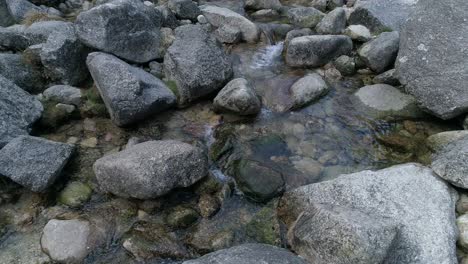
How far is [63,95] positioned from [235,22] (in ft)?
12.3

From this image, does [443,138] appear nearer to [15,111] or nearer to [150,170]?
[150,170]

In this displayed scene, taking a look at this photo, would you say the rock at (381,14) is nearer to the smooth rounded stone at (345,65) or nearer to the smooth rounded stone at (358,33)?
the smooth rounded stone at (358,33)

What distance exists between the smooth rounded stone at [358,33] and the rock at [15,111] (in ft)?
18.5

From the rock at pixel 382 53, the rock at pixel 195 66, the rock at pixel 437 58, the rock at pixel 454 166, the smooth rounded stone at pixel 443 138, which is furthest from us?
the rock at pixel 382 53

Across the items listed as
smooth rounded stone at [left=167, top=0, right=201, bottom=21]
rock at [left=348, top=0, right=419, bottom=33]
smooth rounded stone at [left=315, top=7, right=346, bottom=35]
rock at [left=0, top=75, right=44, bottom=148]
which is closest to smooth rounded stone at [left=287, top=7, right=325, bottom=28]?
smooth rounded stone at [left=315, top=7, right=346, bottom=35]

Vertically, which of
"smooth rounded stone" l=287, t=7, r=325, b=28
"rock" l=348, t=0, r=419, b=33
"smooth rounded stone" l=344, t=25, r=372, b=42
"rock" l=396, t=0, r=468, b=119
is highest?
"rock" l=396, t=0, r=468, b=119

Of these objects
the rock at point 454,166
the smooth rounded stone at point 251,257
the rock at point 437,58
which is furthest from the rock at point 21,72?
the rock at point 454,166

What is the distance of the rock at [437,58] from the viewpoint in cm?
515

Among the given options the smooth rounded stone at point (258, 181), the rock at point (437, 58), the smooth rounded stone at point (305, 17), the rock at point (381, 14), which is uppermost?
the rock at point (437, 58)

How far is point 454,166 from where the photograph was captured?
425 centimetres

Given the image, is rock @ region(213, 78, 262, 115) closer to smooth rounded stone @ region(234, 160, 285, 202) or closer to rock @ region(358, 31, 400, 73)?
smooth rounded stone @ region(234, 160, 285, 202)

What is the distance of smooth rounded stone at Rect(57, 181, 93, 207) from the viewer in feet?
14.9

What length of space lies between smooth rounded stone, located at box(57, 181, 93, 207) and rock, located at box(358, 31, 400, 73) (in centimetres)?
500

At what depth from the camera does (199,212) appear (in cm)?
451
